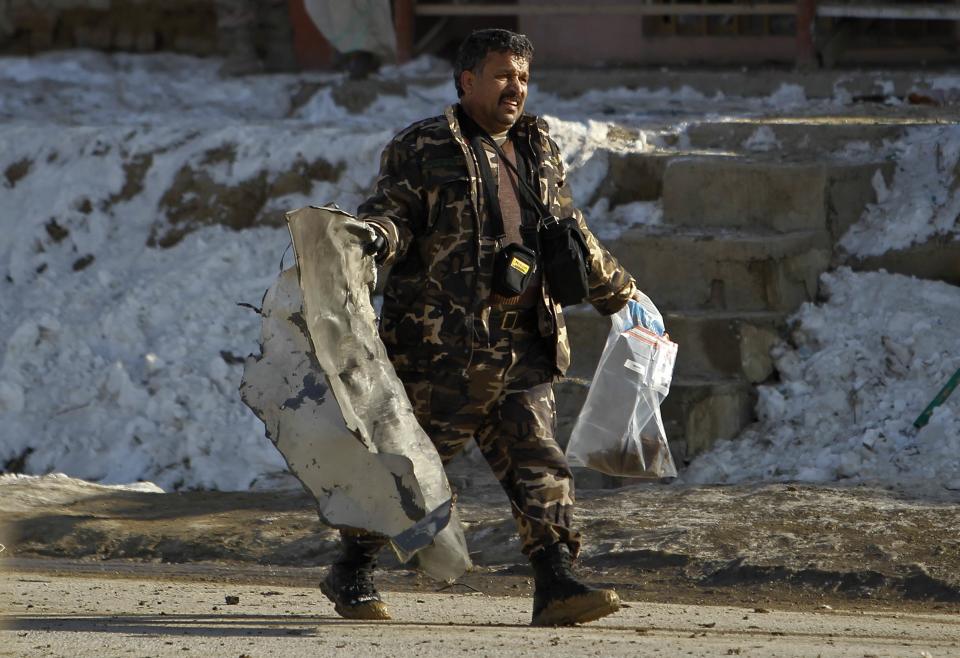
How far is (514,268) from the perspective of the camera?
15.5ft

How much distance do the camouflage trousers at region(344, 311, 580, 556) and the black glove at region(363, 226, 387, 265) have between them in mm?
384

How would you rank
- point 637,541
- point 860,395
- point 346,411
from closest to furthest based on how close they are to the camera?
1. point 346,411
2. point 637,541
3. point 860,395

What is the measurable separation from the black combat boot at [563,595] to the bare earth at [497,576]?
6 cm

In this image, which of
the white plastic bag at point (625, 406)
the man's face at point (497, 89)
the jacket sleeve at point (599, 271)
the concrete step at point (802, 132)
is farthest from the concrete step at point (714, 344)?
the man's face at point (497, 89)

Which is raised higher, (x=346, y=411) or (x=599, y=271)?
(x=599, y=271)

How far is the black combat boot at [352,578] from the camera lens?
4.89 metres

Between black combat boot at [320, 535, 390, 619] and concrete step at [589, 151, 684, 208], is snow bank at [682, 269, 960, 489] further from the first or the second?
black combat boot at [320, 535, 390, 619]

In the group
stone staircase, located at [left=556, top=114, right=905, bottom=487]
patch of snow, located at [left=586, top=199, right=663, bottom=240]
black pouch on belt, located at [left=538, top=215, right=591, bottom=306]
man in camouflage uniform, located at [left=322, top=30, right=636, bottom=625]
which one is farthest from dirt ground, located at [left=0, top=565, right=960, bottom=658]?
patch of snow, located at [left=586, top=199, right=663, bottom=240]

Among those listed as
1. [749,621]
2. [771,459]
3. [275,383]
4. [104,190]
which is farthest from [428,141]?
[104,190]

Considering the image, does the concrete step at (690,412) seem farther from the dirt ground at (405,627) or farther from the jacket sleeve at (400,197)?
the jacket sleeve at (400,197)

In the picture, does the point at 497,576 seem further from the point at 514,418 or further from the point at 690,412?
the point at 690,412

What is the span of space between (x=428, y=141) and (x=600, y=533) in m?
2.37

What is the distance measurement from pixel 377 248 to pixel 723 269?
4667 millimetres

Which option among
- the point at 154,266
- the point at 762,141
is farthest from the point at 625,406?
the point at 154,266
